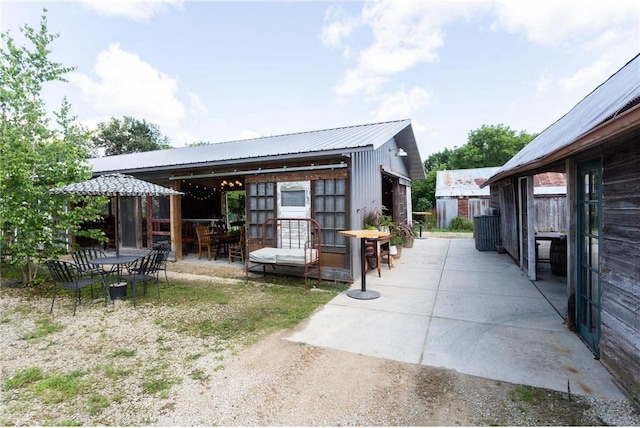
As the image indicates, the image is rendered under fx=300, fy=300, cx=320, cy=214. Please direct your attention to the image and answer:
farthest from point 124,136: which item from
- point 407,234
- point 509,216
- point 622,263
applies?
point 622,263

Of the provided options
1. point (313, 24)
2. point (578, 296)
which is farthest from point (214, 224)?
point (578, 296)

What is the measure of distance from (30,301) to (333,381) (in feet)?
17.9

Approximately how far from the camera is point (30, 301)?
16.3ft

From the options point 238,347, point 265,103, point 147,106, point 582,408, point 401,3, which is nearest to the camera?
point 582,408

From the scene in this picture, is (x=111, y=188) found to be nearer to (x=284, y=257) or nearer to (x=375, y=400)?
(x=284, y=257)

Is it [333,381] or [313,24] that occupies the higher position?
[313,24]

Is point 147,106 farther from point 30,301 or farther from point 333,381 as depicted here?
point 333,381

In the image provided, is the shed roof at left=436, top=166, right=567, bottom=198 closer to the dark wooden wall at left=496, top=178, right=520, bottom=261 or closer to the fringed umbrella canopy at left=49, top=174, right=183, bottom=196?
the dark wooden wall at left=496, top=178, right=520, bottom=261

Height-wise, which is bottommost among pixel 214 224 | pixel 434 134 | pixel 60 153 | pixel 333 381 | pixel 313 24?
pixel 333 381

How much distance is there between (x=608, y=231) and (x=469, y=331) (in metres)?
1.73

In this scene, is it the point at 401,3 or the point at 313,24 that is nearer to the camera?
the point at 401,3

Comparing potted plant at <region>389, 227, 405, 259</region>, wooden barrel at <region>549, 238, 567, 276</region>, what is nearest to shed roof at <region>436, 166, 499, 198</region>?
potted plant at <region>389, 227, 405, 259</region>

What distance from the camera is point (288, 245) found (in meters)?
6.54

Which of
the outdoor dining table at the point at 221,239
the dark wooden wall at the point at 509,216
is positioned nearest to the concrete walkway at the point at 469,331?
the dark wooden wall at the point at 509,216
